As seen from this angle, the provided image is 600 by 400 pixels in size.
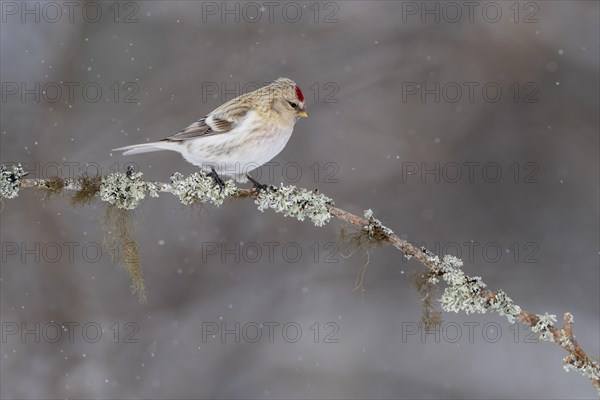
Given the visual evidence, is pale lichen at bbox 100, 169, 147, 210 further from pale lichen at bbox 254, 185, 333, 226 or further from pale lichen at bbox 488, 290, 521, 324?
pale lichen at bbox 488, 290, 521, 324

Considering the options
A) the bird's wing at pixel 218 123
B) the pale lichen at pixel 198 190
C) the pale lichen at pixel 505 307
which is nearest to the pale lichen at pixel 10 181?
the pale lichen at pixel 198 190

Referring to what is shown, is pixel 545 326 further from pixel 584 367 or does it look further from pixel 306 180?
pixel 306 180

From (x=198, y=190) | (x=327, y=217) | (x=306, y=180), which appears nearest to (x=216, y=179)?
(x=198, y=190)

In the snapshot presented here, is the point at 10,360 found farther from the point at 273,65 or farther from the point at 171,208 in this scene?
the point at 273,65

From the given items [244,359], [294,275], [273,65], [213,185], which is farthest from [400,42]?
[213,185]

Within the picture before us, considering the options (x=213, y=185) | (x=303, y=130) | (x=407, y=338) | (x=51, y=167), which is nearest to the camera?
(x=213, y=185)

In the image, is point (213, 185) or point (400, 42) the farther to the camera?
point (400, 42)

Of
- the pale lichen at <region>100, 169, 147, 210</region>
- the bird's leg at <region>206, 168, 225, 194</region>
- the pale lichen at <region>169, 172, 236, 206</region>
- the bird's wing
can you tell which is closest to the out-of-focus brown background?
the bird's wing
